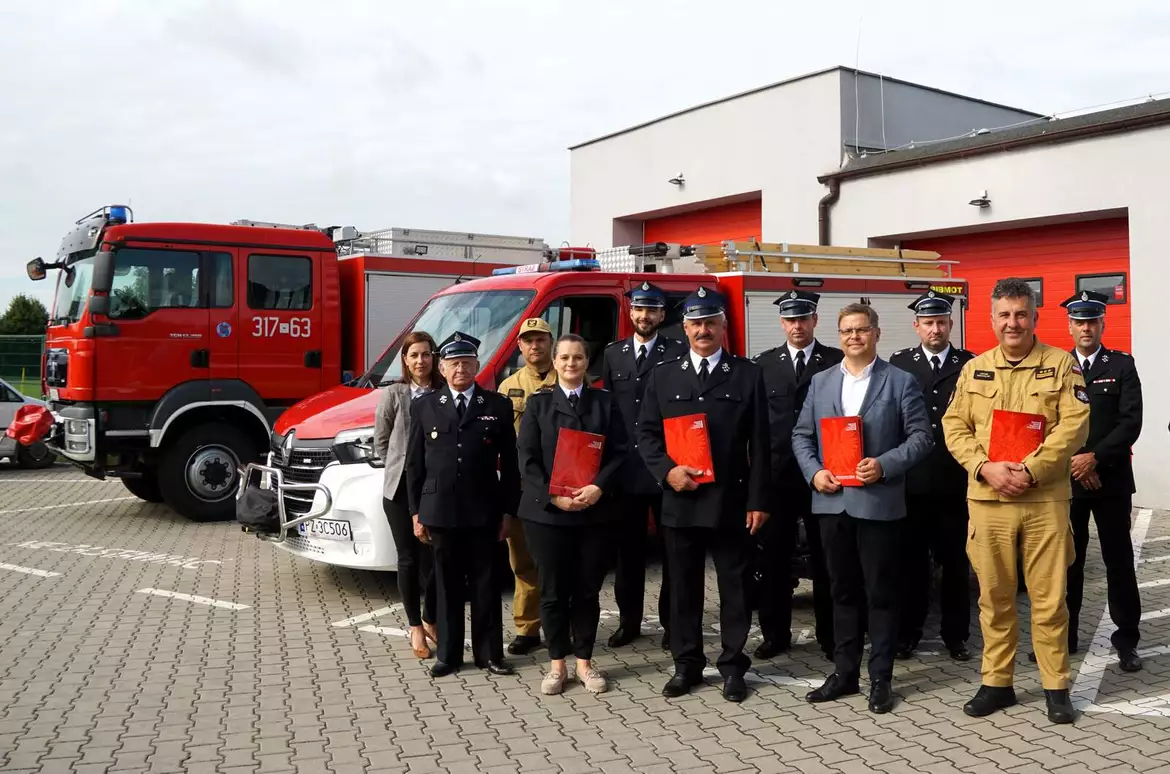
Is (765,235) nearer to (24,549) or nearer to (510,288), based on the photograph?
(510,288)

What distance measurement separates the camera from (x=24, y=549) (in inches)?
376

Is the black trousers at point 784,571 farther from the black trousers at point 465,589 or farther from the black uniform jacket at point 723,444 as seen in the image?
the black trousers at point 465,589

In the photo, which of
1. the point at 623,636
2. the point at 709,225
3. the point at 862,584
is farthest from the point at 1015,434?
the point at 709,225

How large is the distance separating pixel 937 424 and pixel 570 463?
2142mm

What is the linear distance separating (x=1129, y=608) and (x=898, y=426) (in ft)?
5.52

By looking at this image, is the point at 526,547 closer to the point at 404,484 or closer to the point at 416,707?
the point at 404,484

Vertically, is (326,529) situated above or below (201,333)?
below

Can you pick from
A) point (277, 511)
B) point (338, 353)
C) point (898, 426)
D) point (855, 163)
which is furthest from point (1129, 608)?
point (855, 163)

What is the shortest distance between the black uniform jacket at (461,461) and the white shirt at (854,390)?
1.70 metres

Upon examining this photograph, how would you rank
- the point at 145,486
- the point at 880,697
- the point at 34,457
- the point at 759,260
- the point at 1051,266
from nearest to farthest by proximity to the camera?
1. the point at 880,697
2. the point at 759,260
3. the point at 145,486
4. the point at 1051,266
5. the point at 34,457

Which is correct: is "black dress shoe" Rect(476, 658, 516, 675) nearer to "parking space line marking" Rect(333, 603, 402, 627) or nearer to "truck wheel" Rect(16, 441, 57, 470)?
"parking space line marking" Rect(333, 603, 402, 627)

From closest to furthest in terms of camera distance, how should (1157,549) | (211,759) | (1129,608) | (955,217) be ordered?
1. (211,759)
2. (1129,608)
3. (1157,549)
4. (955,217)

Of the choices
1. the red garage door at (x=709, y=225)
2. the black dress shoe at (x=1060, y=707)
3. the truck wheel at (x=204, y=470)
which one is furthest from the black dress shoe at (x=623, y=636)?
the red garage door at (x=709, y=225)

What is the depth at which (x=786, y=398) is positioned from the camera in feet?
19.7
